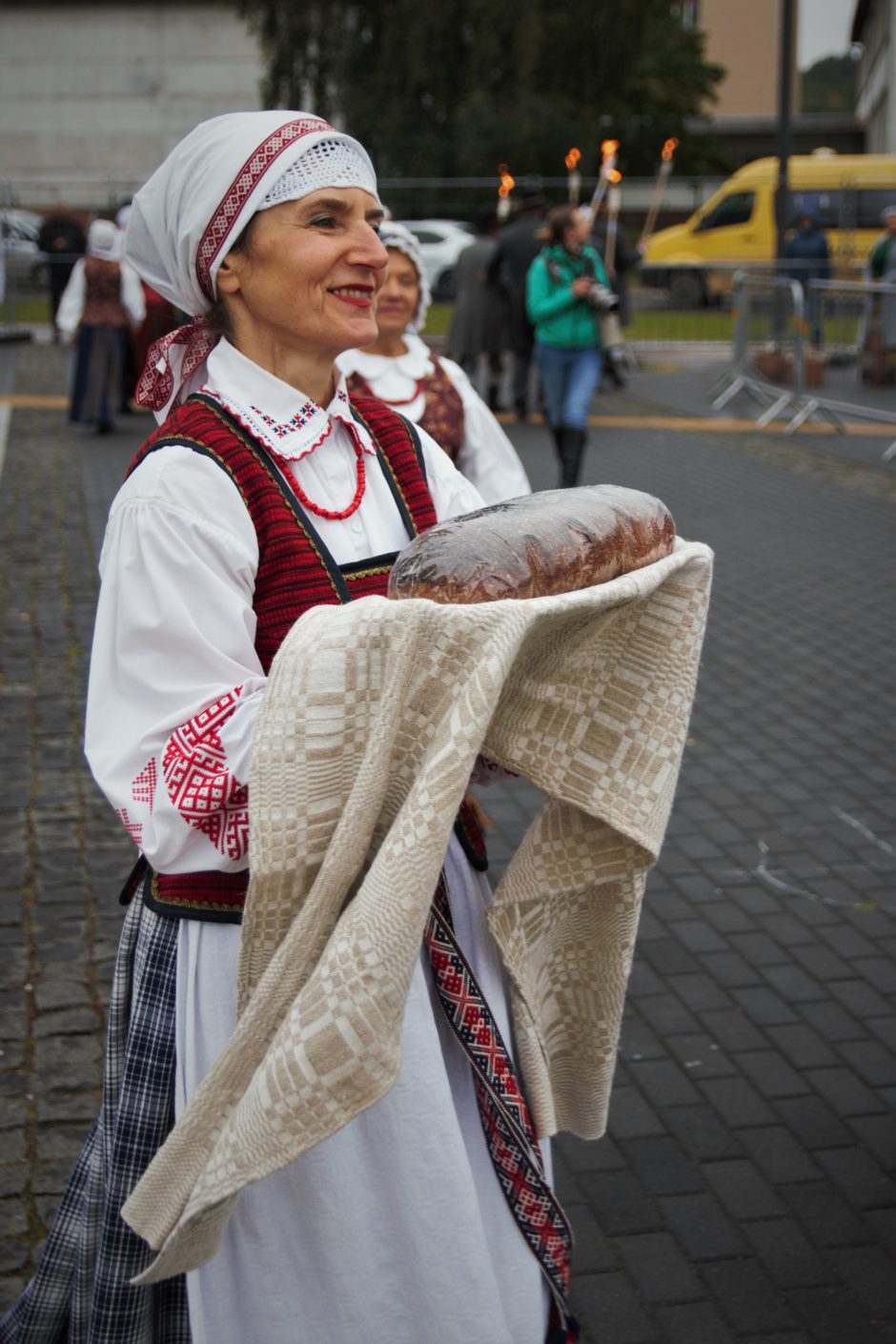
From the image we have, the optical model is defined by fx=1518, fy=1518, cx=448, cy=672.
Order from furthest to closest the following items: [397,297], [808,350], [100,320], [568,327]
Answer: [808,350] → [100,320] → [568,327] → [397,297]

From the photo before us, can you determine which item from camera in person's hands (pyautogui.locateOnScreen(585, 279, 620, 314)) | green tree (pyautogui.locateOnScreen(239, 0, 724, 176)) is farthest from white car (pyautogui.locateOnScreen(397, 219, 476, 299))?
camera in person's hands (pyautogui.locateOnScreen(585, 279, 620, 314))

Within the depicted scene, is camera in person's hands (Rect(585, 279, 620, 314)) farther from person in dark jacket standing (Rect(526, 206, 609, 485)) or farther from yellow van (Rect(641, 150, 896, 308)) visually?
yellow van (Rect(641, 150, 896, 308))

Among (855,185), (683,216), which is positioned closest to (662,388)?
(855,185)

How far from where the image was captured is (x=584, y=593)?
5.75 feet

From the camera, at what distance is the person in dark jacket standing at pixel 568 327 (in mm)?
10250

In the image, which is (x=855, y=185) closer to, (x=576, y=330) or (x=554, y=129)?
(x=554, y=129)

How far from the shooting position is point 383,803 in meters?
1.80

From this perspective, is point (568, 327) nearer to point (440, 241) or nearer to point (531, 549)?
point (531, 549)

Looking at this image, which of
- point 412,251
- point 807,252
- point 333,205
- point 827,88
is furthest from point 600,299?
point 827,88

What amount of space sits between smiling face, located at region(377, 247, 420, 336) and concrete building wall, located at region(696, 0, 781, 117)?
62746mm

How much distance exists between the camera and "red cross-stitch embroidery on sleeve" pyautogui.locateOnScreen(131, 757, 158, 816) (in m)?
1.94

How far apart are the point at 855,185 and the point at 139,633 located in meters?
Result: 26.8

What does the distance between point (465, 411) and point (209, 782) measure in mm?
3169

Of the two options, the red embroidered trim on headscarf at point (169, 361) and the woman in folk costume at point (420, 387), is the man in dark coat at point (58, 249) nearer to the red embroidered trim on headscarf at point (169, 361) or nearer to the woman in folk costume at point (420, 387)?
the woman in folk costume at point (420, 387)
